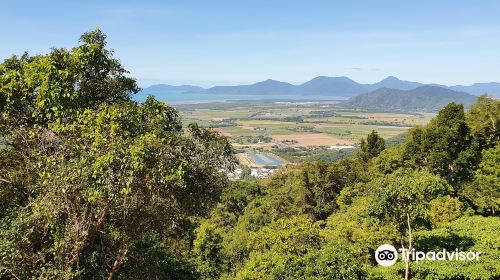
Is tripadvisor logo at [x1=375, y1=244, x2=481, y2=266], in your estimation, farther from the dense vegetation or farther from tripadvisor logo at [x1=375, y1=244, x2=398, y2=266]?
the dense vegetation

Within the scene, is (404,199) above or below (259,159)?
above

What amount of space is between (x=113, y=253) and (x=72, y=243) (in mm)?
1394

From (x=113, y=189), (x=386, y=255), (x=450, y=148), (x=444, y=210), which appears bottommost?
(x=386, y=255)

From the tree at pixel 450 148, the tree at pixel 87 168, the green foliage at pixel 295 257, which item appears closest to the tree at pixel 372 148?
the tree at pixel 450 148

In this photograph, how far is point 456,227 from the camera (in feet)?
51.4

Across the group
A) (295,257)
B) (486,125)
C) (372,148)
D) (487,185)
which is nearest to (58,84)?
(295,257)

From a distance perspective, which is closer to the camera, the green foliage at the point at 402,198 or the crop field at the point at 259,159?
the green foliage at the point at 402,198

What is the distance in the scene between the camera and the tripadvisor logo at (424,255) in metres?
12.5

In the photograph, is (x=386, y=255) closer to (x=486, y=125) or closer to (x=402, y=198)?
(x=402, y=198)

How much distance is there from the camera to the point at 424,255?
42.2 ft

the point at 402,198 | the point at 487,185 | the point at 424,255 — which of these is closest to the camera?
the point at 402,198

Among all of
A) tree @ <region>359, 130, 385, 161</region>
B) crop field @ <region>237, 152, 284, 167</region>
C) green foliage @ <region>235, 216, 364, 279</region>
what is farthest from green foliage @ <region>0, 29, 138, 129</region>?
crop field @ <region>237, 152, 284, 167</region>

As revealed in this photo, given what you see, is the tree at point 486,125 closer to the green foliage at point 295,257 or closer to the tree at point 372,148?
the green foliage at point 295,257

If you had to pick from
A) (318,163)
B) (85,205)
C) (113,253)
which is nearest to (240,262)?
(318,163)
